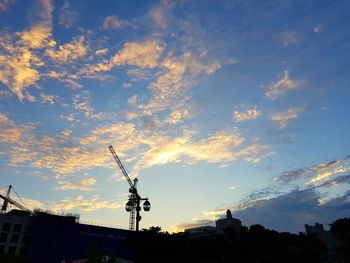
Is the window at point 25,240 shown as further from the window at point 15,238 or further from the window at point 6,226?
the window at point 6,226

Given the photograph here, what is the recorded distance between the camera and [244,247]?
489ft

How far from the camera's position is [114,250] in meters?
120

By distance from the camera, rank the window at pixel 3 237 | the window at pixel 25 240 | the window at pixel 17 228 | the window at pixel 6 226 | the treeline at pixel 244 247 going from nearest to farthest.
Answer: the treeline at pixel 244 247
the window at pixel 3 237
the window at pixel 6 226
the window at pixel 17 228
the window at pixel 25 240

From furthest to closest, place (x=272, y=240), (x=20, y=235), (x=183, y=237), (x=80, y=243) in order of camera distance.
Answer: (x=272, y=240) → (x=183, y=237) → (x=20, y=235) → (x=80, y=243)

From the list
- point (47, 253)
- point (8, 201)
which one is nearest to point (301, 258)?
point (47, 253)

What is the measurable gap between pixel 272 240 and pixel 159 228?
179ft

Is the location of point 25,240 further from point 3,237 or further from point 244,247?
point 244,247

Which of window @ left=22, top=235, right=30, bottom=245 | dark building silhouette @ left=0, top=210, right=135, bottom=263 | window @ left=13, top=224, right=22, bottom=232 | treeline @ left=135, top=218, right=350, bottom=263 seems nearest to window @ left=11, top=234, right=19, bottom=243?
dark building silhouette @ left=0, top=210, right=135, bottom=263

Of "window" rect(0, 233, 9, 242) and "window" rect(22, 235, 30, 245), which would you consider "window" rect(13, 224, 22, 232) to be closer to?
"window" rect(22, 235, 30, 245)

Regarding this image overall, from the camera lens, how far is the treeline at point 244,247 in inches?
4471

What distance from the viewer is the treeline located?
373ft

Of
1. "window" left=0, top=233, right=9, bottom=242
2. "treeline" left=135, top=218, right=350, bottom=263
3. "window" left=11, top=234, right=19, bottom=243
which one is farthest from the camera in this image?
"window" left=11, top=234, right=19, bottom=243

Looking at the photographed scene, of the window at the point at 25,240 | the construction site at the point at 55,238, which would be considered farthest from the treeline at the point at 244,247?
the window at the point at 25,240

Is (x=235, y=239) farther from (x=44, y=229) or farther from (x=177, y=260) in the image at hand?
(x=44, y=229)
